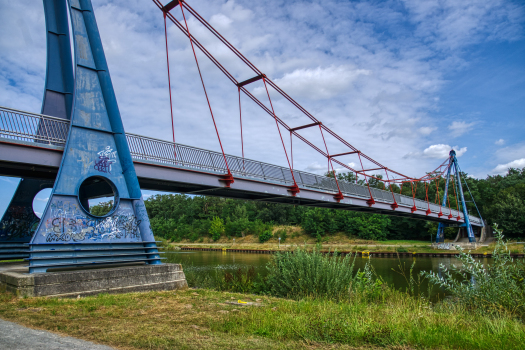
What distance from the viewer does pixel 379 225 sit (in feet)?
211

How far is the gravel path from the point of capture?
4391 millimetres

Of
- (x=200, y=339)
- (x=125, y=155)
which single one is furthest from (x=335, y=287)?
(x=125, y=155)

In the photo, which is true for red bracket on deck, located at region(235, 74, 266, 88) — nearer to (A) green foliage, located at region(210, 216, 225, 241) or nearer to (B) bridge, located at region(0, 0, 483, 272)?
(B) bridge, located at region(0, 0, 483, 272)

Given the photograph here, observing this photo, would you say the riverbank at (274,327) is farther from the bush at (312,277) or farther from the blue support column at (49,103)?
the blue support column at (49,103)

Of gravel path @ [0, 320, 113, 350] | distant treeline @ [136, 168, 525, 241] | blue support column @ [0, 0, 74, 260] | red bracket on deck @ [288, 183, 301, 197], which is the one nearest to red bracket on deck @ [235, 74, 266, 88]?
red bracket on deck @ [288, 183, 301, 197]

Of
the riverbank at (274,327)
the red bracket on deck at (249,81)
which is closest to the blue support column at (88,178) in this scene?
the riverbank at (274,327)

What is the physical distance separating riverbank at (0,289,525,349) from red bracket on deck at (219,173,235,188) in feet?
35.2

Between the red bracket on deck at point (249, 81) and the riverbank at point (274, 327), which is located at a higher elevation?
the red bracket on deck at point (249, 81)

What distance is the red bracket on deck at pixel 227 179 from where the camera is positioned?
17.8m

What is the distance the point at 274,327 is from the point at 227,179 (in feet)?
42.9

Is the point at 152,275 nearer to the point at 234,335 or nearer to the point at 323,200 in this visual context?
the point at 234,335

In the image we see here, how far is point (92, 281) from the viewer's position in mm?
9578

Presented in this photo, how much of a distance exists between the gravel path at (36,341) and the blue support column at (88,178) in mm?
4958

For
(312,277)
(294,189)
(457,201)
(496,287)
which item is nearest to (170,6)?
(294,189)
